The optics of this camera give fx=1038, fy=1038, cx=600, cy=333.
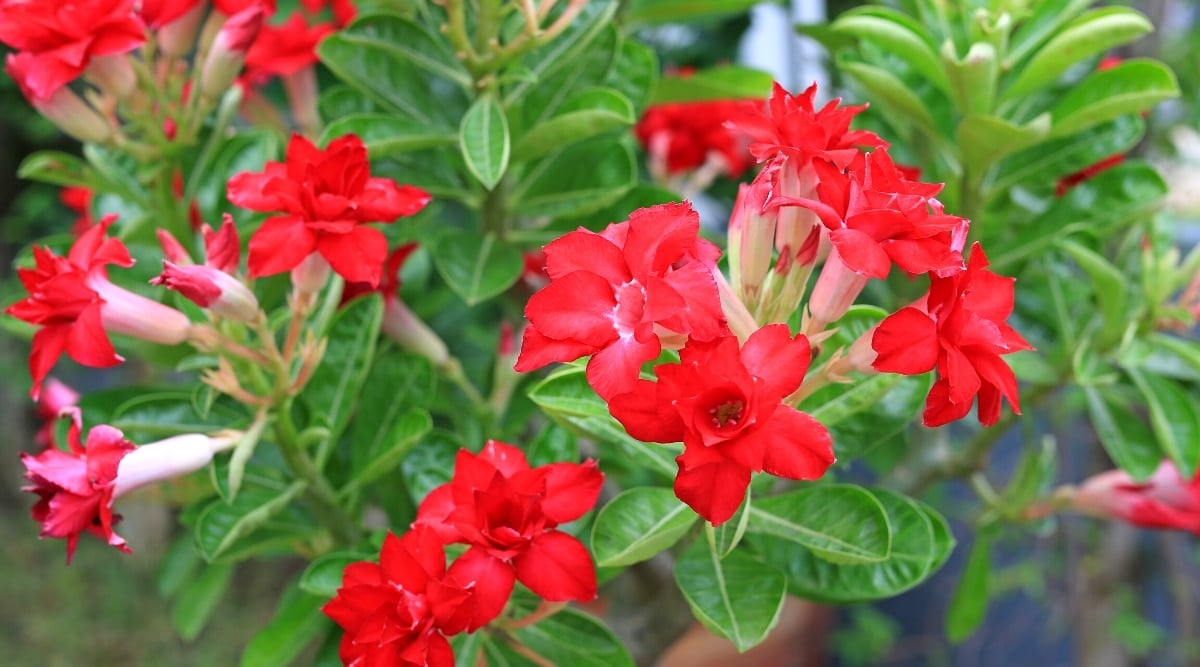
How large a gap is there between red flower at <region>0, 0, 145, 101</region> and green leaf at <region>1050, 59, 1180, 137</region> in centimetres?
63

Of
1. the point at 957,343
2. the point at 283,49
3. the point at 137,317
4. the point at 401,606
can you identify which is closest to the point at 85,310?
the point at 137,317

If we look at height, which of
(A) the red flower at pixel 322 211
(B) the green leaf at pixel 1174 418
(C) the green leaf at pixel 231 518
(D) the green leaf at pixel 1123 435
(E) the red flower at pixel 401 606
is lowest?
(D) the green leaf at pixel 1123 435

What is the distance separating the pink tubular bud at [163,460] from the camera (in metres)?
0.56

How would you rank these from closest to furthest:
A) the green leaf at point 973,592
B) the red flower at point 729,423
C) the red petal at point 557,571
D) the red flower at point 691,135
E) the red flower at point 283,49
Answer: the red flower at point 729,423
the red petal at point 557,571
the red flower at point 283,49
the green leaf at point 973,592
the red flower at point 691,135

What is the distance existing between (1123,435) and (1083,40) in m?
0.33

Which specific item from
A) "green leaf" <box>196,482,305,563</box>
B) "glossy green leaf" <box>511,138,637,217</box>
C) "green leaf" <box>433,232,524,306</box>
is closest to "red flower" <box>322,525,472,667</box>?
"green leaf" <box>196,482,305,563</box>

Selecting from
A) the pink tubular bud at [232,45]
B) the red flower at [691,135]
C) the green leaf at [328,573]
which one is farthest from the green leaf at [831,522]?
the red flower at [691,135]

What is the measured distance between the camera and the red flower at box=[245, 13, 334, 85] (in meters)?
0.83

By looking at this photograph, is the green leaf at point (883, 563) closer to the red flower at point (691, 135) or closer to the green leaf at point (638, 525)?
the green leaf at point (638, 525)

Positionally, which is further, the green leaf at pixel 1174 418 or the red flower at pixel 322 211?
the green leaf at pixel 1174 418

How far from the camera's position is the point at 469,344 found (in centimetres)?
108

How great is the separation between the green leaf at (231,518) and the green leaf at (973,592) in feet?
1.99

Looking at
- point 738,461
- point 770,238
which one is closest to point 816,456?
point 738,461

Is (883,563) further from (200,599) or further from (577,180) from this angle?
(200,599)
